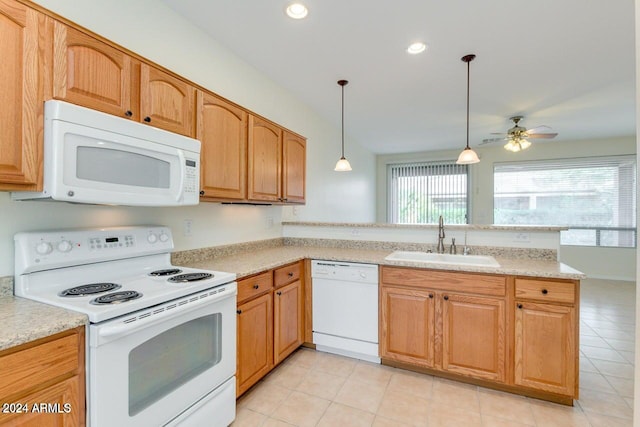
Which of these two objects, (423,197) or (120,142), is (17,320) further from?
(423,197)

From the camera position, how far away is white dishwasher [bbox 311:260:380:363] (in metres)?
2.40

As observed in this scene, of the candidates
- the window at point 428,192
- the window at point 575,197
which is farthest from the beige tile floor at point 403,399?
the window at point 428,192

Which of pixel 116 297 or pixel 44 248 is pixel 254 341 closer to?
pixel 116 297

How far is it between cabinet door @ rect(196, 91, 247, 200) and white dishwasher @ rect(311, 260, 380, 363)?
3.23 feet

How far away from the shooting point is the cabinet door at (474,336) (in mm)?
2010

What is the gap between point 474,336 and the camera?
2.07 m

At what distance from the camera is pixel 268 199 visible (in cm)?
253

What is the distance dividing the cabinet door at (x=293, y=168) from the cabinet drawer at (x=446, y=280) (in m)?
1.11

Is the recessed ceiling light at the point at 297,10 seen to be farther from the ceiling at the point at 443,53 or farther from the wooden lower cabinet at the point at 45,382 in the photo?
the wooden lower cabinet at the point at 45,382

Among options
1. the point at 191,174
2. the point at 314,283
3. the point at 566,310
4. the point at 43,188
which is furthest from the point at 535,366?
the point at 43,188

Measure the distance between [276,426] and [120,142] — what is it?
174 cm

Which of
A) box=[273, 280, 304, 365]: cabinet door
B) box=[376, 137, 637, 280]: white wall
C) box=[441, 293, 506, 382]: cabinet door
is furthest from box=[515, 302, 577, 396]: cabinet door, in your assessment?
box=[376, 137, 637, 280]: white wall

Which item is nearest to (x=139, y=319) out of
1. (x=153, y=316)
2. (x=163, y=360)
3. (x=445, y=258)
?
(x=153, y=316)

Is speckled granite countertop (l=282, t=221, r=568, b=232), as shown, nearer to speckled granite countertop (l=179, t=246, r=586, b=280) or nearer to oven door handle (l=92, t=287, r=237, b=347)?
speckled granite countertop (l=179, t=246, r=586, b=280)
